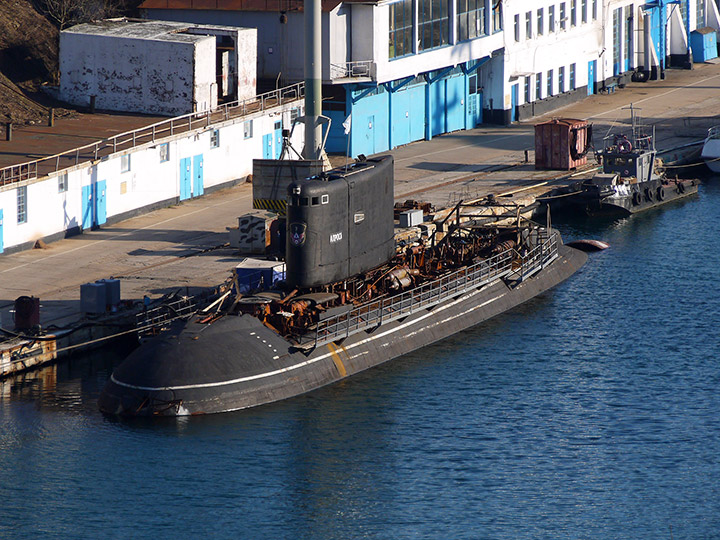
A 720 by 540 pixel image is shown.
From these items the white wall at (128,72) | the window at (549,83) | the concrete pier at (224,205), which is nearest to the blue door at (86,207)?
the concrete pier at (224,205)

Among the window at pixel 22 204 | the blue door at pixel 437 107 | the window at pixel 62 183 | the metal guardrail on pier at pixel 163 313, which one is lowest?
the metal guardrail on pier at pixel 163 313

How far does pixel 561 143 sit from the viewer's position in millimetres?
88188

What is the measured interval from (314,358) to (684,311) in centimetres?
2031

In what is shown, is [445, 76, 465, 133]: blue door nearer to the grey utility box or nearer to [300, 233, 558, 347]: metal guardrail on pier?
[300, 233, 558, 347]: metal guardrail on pier

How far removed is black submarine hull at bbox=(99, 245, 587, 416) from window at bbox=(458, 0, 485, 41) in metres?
48.2

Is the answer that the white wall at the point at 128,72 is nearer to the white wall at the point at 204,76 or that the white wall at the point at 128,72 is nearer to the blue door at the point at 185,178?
the white wall at the point at 204,76

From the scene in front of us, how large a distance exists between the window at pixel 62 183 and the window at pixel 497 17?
43392 millimetres

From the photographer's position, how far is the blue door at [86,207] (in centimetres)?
7019

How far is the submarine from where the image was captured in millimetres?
47250

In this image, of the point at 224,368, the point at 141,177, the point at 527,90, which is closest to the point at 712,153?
the point at 527,90

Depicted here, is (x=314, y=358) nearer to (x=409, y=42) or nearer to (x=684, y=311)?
(x=684, y=311)

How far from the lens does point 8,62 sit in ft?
298

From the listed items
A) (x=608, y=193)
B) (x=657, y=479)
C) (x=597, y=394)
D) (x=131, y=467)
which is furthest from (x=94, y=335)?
(x=608, y=193)

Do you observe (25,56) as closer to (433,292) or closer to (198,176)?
(198,176)
